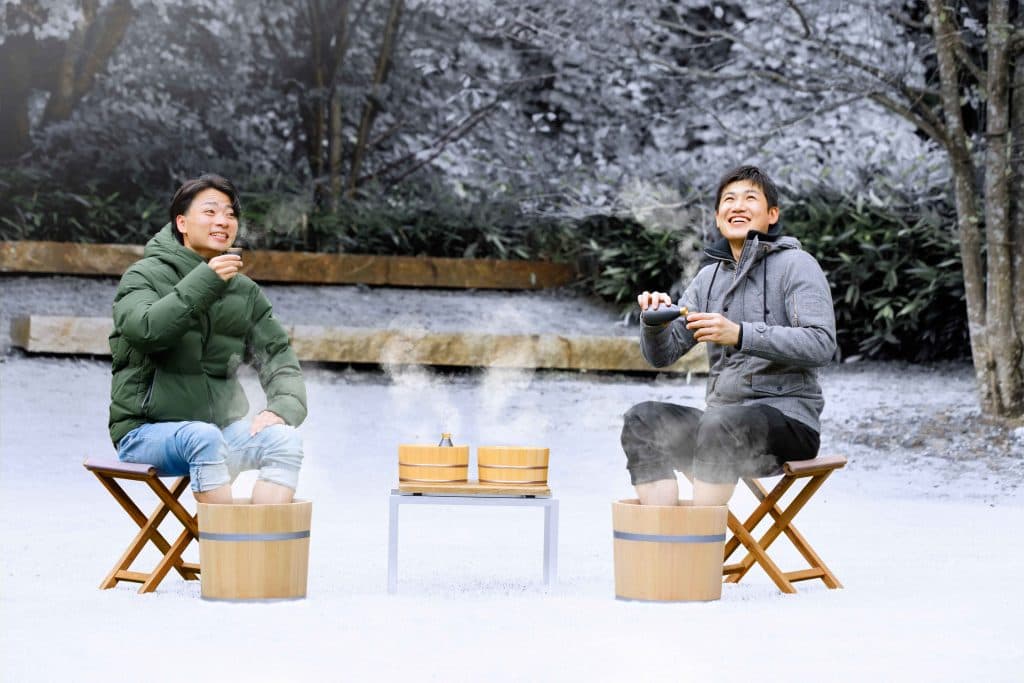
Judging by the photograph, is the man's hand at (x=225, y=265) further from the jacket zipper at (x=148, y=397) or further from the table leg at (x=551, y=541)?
the table leg at (x=551, y=541)

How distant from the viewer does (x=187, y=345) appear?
305cm

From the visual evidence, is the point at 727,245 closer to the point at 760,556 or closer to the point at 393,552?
the point at 760,556

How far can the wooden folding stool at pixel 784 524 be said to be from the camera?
3.05 m

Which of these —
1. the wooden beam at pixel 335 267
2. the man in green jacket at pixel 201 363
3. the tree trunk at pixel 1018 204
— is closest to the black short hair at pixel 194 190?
the man in green jacket at pixel 201 363

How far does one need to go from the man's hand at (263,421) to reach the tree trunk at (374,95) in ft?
24.3

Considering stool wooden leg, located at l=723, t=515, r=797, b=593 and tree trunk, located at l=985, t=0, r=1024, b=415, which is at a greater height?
tree trunk, located at l=985, t=0, r=1024, b=415

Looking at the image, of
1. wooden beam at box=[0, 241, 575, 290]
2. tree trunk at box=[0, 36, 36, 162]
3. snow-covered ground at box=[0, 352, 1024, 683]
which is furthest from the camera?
tree trunk at box=[0, 36, 36, 162]

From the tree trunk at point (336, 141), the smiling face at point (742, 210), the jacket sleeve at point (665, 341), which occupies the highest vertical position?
the tree trunk at point (336, 141)

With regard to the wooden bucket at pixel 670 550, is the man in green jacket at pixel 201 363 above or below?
above

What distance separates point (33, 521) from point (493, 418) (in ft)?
10.7

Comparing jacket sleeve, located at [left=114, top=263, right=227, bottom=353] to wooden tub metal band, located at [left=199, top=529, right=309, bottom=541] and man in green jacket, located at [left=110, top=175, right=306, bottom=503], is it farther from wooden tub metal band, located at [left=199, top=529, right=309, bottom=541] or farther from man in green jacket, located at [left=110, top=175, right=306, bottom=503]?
wooden tub metal band, located at [left=199, top=529, right=309, bottom=541]

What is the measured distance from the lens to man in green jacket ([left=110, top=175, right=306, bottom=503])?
2.93m

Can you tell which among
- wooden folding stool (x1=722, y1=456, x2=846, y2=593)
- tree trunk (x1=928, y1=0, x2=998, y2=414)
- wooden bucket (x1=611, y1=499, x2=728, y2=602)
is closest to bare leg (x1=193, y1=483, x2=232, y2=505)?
wooden bucket (x1=611, y1=499, x2=728, y2=602)

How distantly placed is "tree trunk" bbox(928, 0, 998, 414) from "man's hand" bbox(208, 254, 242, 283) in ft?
14.5
